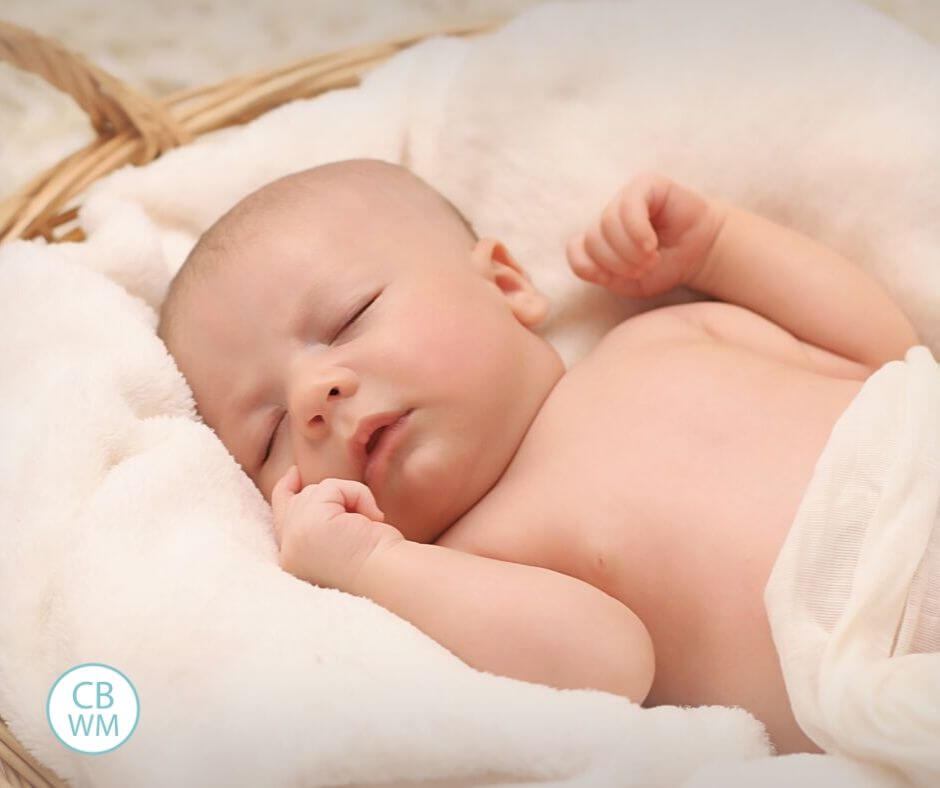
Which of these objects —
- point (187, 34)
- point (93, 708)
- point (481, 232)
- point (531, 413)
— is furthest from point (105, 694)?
point (187, 34)

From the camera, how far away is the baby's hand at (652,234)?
44.4 inches

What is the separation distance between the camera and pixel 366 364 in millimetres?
942

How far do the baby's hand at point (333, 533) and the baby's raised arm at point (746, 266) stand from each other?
41 cm

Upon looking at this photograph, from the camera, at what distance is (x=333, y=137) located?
1.33m

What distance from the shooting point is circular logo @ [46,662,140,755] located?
0.77m

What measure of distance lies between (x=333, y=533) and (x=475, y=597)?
13 cm

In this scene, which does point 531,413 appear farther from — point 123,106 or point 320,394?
point 123,106

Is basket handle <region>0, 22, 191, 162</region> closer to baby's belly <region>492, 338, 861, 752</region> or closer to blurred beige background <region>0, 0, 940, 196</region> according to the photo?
blurred beige background <region>0, 0, 940, 196</region>

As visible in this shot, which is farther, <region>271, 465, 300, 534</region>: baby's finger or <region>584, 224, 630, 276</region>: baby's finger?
<region>584, 224, 630, 276</region>: baby's finger

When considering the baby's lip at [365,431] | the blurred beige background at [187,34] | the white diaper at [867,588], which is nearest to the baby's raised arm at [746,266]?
the white diaper at [867,588]

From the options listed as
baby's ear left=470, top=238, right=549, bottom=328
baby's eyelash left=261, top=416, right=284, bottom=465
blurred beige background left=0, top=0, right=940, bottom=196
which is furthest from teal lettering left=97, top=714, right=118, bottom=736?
blurred beige background left=0, top=0, right=940, bottom=196

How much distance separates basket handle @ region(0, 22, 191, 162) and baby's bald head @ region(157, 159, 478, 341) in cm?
30

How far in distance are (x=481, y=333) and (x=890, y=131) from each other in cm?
51

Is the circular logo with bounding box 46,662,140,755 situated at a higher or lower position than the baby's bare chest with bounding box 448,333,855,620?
lower
